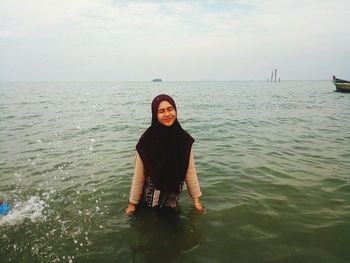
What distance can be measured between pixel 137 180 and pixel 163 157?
1.92 feet

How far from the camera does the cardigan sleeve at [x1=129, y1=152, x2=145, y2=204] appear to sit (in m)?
4.52

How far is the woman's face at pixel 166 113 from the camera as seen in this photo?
419 cm

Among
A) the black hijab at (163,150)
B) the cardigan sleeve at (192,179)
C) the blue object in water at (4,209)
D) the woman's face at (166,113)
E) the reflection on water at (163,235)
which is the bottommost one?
the reflection on water at (163,235)

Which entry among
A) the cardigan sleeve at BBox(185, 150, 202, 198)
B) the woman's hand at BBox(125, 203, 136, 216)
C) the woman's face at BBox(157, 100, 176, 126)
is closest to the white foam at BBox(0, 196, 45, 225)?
the woman's hand at BBox(125, 203, 136, 216)

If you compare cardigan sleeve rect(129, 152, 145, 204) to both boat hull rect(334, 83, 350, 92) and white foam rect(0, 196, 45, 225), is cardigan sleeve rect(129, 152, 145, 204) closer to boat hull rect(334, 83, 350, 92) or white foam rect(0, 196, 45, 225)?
white foam rect(0, 196, 45, 225)

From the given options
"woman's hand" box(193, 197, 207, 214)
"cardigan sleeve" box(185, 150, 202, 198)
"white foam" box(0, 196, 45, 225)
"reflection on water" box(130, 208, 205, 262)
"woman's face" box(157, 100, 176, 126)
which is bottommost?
"reflection on water" box(130, 208, 205, 262)

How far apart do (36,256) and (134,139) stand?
8453mm

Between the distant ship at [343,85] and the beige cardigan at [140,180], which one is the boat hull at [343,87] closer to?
the distant ship at [343,85]

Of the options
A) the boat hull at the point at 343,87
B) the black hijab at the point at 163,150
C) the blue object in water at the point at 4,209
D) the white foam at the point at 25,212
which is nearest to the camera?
the black hijab at the point at 163,150

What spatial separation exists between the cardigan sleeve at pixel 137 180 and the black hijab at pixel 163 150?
79mm

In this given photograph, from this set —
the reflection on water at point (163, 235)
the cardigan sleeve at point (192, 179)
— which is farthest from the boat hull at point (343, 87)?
the reflection on water at point (163, 235)

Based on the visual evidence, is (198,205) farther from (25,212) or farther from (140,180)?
(25,212)

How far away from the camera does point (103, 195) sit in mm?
6359

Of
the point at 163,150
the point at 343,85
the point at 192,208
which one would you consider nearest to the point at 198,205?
the point at 192,208
